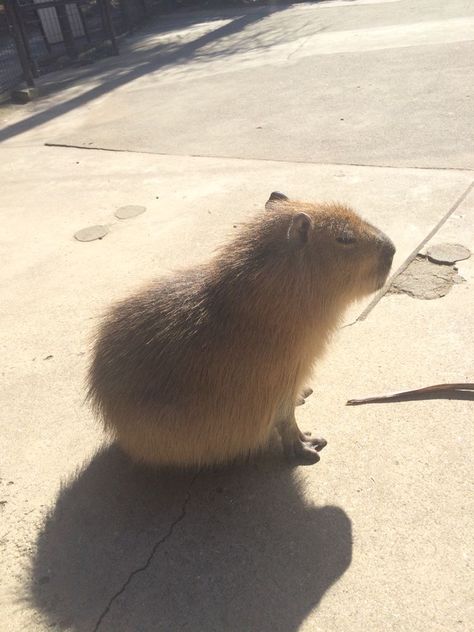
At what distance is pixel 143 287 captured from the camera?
2572mm

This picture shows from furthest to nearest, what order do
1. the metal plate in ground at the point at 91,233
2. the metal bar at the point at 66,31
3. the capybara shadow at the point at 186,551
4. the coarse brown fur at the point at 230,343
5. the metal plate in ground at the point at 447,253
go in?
the metal bar at the point at 66,31 < the metal plate in ground at the point at 91,233 < the metal plate in ground at the point at 447,253 < the coarse brown fur at the point at 230,343 < the capybara shadow at the point at 186,551

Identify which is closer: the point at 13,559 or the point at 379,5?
the point at 13,559

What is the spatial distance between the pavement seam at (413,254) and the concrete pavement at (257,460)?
0.04 meters

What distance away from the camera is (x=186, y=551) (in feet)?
7.21

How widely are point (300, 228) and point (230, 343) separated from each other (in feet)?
1.76

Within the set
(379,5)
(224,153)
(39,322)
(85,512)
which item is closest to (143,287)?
(85,512)

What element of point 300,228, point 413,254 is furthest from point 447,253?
point 300,228

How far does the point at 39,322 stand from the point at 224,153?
137 inches

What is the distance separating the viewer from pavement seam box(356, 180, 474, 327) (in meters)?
3.45

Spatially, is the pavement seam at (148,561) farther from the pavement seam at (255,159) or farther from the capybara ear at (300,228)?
the pavement seam at (255,159)

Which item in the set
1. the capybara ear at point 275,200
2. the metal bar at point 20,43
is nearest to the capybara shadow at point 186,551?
the capybara ear at point 275,200

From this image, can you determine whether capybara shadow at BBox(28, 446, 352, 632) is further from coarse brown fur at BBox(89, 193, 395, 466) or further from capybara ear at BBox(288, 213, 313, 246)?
capybara ear at BBox(288, 213, 313, 246)

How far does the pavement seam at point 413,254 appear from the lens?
136 inches

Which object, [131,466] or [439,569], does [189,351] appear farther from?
[439,569]
